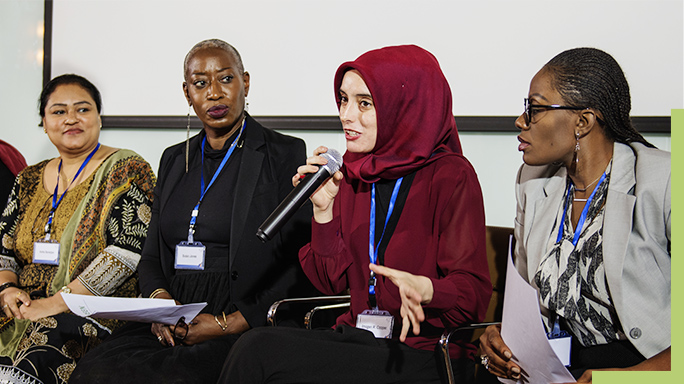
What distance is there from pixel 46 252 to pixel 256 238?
107 cm

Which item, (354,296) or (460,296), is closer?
A: (460,296)

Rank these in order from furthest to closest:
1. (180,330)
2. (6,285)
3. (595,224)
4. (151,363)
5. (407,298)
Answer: (6,285)
(180,330)
(151,363)
(595,224)
(407,298)

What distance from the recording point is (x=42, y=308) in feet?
8.65

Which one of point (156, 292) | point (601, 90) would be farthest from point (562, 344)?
point (156, 292)

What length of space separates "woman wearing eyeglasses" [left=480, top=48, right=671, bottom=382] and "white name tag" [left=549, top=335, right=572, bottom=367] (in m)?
0.03

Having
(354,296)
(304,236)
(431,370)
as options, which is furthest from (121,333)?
(431,370)

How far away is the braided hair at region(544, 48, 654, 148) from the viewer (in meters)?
1.83

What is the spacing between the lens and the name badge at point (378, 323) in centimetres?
188

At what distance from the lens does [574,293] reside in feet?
5.82

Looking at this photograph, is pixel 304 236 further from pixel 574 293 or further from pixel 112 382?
pixel 574 293

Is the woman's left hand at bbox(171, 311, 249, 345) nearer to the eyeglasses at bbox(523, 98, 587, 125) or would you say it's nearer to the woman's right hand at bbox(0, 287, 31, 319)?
the woman's right hand at bbox(0, 287, 31, 319)

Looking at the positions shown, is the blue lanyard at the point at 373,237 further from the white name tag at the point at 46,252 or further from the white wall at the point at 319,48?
the white name tag at the point at 46,252

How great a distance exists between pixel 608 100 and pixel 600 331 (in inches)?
26.6

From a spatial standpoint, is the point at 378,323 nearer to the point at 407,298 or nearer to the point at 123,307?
the point at 407,298
